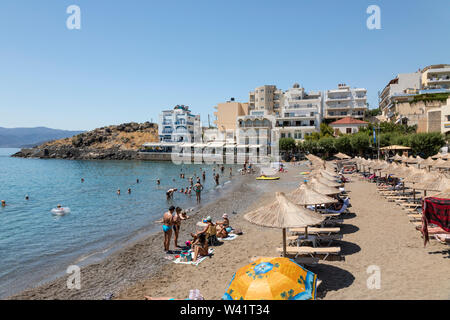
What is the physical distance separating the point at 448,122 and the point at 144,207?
151 ft

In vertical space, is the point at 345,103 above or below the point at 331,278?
above

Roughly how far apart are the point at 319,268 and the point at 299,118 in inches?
2539

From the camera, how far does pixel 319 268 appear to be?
8680 mm

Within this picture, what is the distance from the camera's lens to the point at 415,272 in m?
7.97

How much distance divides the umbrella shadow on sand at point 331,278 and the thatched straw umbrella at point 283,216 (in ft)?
4.85

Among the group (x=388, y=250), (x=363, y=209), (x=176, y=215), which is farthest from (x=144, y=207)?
(x=388, y=250)

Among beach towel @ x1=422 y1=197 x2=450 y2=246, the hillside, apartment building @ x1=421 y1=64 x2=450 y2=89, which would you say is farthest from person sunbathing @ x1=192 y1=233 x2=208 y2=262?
the hillside

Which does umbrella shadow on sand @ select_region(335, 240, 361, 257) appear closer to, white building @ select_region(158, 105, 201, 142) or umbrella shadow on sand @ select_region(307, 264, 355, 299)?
umbrella shadow on sand @ select_region(307, 264, 355, 299)

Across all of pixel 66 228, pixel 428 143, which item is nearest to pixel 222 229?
pixel 66 228

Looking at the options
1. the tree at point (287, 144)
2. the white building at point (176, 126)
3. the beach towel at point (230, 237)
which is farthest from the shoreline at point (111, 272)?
the white building at point (176, 126)

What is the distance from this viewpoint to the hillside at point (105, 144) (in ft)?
370

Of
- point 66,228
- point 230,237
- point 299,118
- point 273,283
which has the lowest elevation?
point 66,228

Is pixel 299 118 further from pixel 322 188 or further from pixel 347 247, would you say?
pixel 347 247
